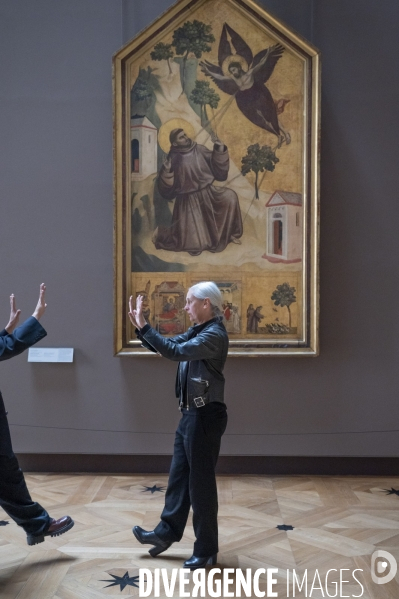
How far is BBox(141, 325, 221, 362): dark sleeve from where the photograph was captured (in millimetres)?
4176

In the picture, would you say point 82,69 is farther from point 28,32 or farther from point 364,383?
point 364,383

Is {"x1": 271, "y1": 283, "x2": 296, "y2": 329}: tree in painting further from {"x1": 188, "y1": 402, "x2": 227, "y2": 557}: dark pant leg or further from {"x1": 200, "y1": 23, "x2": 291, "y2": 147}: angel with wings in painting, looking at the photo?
{"x1": 188, "y1": 402, "x2": 227, "y2": 557}: dark pant leg

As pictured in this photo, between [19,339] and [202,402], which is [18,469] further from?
[202,402]

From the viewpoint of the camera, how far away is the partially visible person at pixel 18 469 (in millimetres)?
4324

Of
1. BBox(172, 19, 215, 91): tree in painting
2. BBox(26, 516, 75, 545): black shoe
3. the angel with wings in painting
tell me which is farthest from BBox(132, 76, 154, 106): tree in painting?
BBox(26, 516, 75, 545): black shoe

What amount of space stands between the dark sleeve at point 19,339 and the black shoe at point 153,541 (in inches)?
64.1

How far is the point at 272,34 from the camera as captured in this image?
678cm

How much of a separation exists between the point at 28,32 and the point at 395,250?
188 inches

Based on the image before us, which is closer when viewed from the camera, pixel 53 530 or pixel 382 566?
pixel 382 566

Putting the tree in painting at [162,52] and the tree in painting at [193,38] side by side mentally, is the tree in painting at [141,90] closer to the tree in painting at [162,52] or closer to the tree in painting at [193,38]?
the tree in painting at [162,52]

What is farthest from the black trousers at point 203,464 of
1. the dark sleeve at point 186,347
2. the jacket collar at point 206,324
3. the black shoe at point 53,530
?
the black shoe at point 53,530

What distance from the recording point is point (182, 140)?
272 inches

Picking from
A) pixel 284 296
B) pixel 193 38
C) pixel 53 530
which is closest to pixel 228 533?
pixel 53 530

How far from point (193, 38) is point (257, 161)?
1516mm
